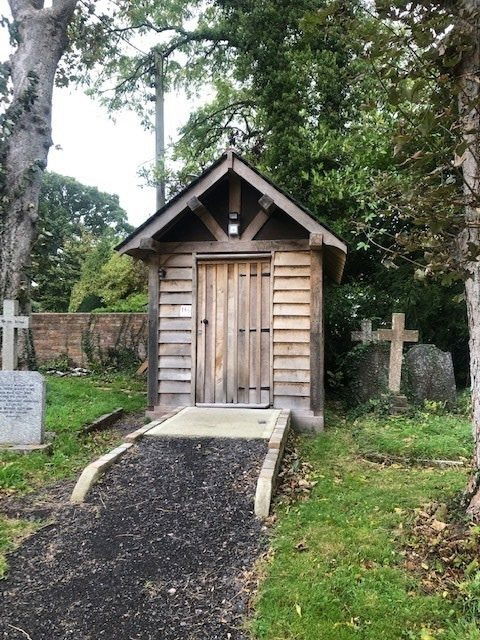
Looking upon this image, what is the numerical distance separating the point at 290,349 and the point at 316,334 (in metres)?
0.46

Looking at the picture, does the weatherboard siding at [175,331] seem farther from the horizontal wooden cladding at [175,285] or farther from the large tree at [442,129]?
the large tree at [442,129]

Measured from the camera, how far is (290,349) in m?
7.45

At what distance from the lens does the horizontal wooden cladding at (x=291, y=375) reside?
7379mm

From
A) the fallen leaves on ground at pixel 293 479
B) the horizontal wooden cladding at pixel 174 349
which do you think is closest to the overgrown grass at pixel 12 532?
the fallen leaves on ground at pixel 293 479

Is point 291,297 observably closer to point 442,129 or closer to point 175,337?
point 175,337

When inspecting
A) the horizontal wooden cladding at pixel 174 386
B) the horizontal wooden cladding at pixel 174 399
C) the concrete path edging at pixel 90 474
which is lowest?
the concrete path edging at pixel 90 474

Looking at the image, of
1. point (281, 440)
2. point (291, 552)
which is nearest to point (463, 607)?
point (291, 552)

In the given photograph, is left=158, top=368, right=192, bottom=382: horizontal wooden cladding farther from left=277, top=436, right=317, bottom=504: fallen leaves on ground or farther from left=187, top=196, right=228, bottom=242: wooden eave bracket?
left=277, top=436, right=317, bottom=504: fallen leaves on ground

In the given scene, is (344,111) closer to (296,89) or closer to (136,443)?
(296,89)

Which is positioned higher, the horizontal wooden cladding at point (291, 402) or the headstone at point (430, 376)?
the headstone at point (430, 376)

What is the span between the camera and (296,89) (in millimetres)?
11172

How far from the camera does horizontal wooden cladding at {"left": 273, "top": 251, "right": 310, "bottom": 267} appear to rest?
7.46 m

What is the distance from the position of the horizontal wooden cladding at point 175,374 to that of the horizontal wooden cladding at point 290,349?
140cm

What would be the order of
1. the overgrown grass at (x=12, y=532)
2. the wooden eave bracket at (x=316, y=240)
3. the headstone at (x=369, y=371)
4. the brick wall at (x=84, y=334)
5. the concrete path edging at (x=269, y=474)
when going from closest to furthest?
the overgrown grass at (x=12, y=532) < the concrete path edging at (x=269, y=474) < the wooden eave bracket at (x=316, y=240) < the headstone at (x=369, y=371) < the brick wall at (x=84, y=334)
